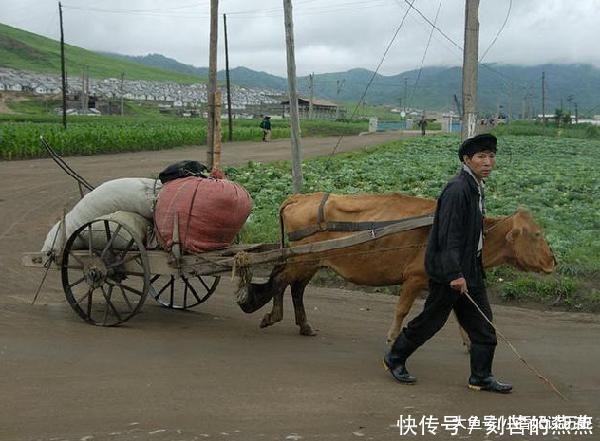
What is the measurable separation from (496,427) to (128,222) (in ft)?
15.3

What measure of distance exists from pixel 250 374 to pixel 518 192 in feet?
50.4

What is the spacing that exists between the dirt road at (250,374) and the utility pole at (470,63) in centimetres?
294

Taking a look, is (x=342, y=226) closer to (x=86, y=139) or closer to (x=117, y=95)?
(x=86, y=139)

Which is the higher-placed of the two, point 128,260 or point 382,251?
point 382,251

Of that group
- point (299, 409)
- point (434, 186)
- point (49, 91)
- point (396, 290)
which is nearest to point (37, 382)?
point (299, 409)

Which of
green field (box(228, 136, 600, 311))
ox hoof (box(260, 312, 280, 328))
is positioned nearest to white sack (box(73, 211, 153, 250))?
ox hoof (box(260, 312, 280, 328))

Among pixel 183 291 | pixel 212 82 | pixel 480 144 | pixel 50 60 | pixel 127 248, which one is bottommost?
pixel 183 291

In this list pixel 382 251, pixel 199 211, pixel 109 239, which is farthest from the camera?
pixel 109 239

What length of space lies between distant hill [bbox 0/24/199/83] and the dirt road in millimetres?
120377

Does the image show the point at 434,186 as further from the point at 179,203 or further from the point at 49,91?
the point at 49,91

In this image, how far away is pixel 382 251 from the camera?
7.71 meters

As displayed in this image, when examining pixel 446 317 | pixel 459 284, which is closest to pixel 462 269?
pixel 459 284

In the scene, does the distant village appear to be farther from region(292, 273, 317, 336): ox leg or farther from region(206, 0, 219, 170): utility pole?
region(292, 273, 317, 336): ox leg

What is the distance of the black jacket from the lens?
6.11 meters
